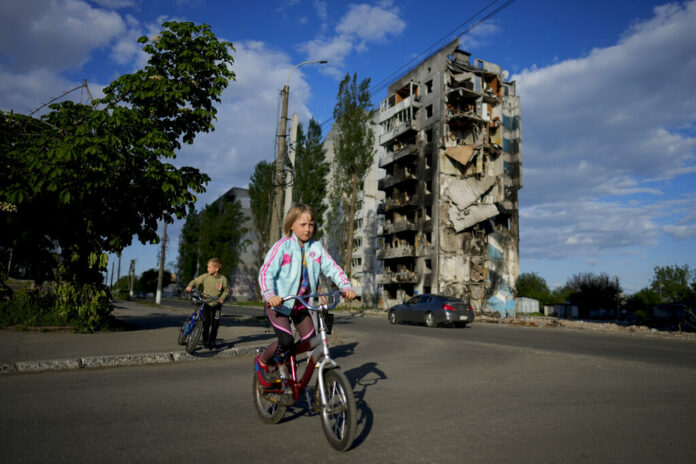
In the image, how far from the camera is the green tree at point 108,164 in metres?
9.59

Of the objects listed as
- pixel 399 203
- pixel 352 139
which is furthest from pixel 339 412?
pixel 399 203

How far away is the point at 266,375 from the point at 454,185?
44144 millimetres

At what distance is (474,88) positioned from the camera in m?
47.7

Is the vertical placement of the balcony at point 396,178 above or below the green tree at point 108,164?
above

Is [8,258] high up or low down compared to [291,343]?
up

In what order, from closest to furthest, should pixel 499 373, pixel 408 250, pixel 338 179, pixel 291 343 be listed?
pixel 291 343 < pixel 499 373 < pixel 338 179 < pixel 408 250

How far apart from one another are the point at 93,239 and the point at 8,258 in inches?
98.6

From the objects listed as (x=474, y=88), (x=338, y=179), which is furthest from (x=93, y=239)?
(x=474, y=88)

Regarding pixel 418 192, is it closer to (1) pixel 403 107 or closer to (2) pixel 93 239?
(1) pixel 403 107

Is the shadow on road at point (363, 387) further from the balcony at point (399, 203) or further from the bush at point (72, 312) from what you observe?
the balcony at point (399, 203)

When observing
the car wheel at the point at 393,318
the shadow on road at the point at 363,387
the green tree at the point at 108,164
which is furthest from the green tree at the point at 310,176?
the shadow on road at the point at 363,387

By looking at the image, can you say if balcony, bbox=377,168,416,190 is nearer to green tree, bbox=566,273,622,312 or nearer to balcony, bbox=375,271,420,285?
balcony, bbox=375,271,420,285

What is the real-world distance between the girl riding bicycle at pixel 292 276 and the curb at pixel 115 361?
4.74 meters

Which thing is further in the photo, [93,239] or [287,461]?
[93,239]
